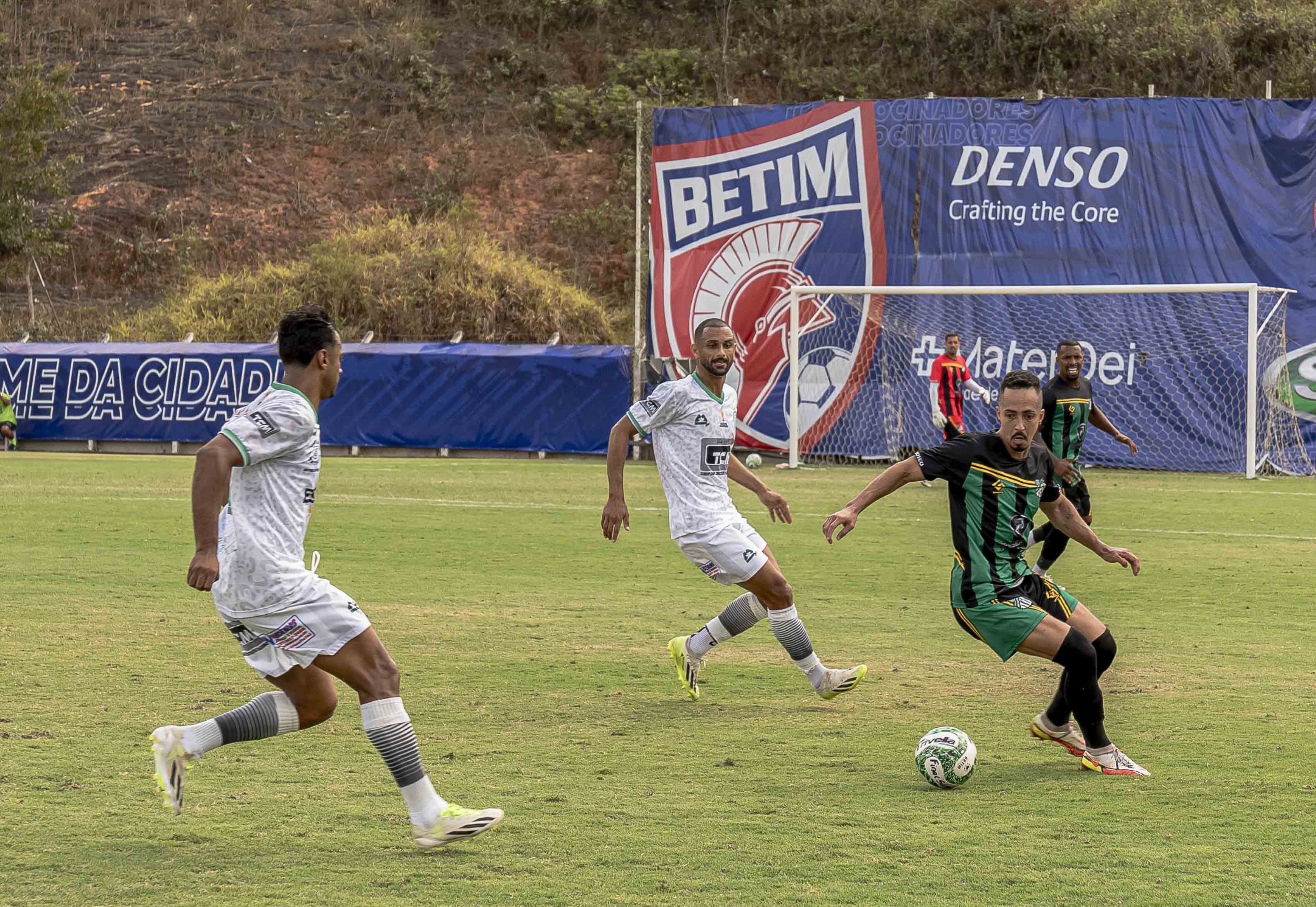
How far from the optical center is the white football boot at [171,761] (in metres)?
5.20

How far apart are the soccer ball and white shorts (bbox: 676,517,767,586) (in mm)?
1864

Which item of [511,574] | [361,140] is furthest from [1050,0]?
[511,574]

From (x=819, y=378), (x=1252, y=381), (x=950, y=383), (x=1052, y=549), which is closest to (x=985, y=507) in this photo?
(x=1052, y=549)

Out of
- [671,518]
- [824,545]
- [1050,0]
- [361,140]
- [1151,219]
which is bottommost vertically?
[824,545]

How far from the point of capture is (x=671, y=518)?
311 inches

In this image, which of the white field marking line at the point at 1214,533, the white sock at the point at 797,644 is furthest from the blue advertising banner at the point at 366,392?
the white sock at the point at 797,644

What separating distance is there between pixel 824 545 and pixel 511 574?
3.36m

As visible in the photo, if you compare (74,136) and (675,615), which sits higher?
(74,136)

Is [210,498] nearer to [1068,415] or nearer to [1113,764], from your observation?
[1113,764]

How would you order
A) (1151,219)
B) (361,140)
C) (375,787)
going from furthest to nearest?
(361,140)
(1151,219)
(375,787)

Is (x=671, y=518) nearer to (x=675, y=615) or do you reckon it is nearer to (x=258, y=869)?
(x=675, y=615)

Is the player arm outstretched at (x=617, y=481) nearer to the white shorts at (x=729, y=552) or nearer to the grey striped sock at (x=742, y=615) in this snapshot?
the white shorts at (x=729, y=552)

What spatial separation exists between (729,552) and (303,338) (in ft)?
9.93

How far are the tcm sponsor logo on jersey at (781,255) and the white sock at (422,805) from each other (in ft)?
70.7
